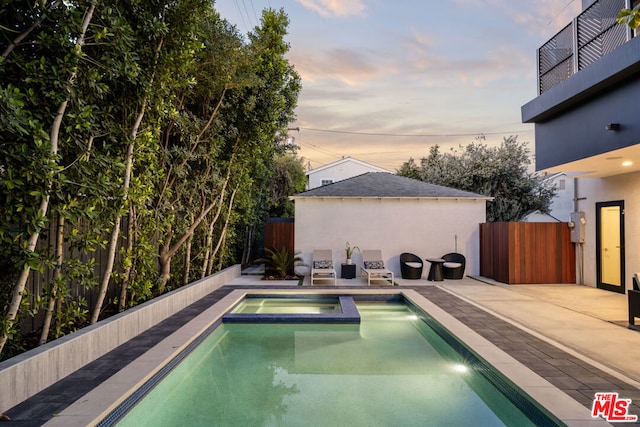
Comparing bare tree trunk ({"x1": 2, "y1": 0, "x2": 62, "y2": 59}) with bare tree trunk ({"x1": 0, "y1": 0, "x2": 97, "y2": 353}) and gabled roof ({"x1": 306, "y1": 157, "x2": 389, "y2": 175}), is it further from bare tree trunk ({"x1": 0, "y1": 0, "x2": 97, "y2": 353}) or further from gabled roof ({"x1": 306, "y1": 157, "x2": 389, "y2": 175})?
gabled roof ({"x1": 306, "y1": 157, "x2": 389, "y2": 175})

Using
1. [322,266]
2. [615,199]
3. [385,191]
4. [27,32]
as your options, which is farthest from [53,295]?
[615,199]

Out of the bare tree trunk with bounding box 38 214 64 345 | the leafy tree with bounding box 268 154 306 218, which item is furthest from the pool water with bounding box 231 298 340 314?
the leafy tree with bounding box 268 154 306 218

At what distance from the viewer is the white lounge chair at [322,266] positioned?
10245 millimetres

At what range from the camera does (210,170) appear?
805 cm

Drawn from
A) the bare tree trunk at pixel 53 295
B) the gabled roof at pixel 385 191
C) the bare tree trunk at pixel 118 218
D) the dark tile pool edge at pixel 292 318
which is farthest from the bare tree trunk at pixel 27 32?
the gabled roof at pixel 385 191

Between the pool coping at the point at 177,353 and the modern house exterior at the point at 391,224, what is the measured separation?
546cm

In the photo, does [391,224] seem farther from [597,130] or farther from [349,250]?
[597,130]

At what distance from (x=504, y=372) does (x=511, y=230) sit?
23.3 feet

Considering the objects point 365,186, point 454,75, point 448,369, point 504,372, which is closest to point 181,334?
point 448,369

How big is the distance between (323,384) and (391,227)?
25.9 ft

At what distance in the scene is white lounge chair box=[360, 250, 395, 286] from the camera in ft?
33.3

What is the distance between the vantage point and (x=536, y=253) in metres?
10.1

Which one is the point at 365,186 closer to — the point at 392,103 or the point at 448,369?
the point at 392,103

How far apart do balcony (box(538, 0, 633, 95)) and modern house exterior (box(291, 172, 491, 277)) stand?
457 centimetres
